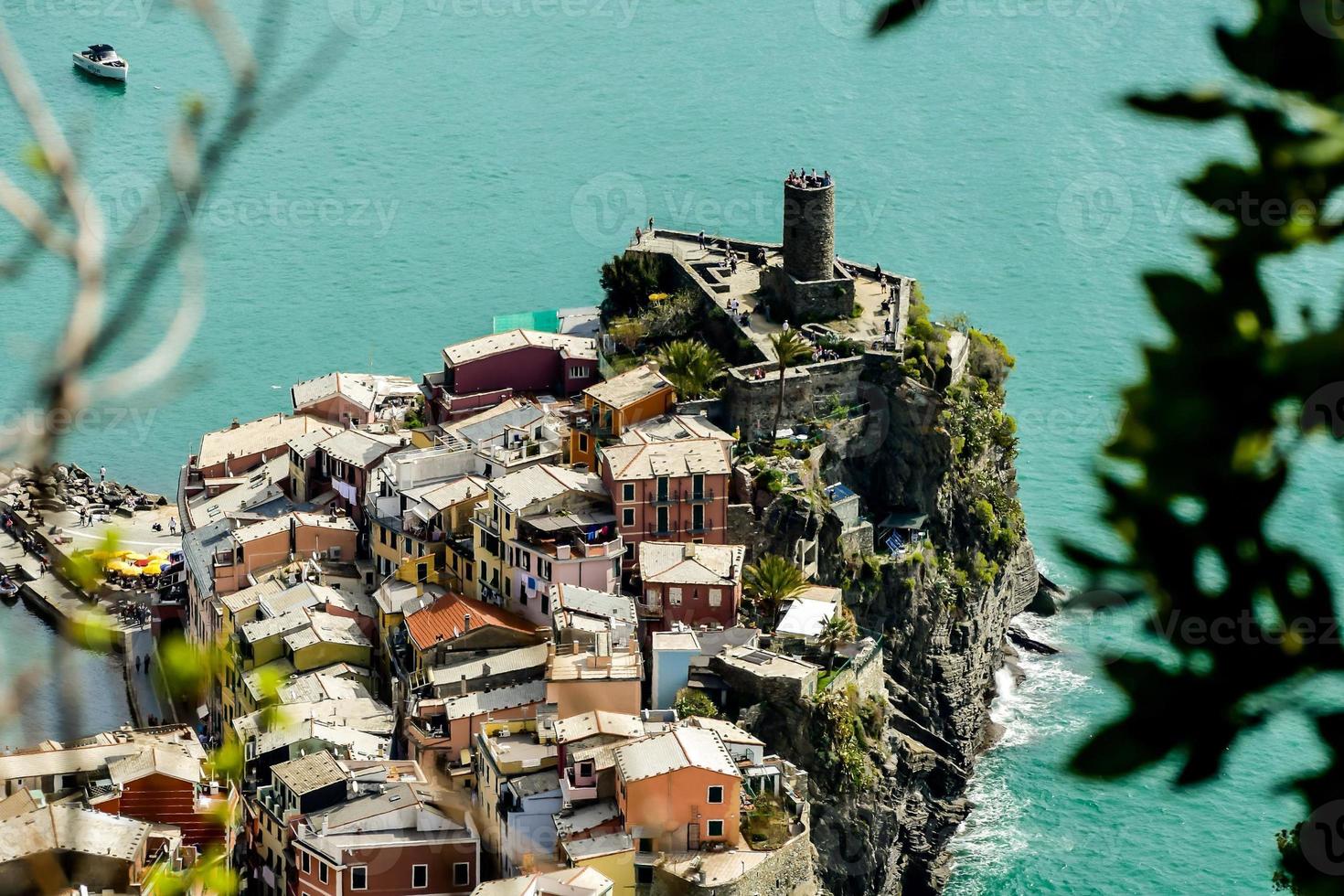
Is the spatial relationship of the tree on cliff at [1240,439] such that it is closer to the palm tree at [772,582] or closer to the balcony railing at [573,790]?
the balcony railing at [573,790]

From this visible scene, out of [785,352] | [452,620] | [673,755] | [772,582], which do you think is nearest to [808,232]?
[785,352]

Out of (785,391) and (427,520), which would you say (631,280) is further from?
(427,520)

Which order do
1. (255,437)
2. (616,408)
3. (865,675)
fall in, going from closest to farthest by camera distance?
1. (865,675)
2. (616,408)
3. (255,437)

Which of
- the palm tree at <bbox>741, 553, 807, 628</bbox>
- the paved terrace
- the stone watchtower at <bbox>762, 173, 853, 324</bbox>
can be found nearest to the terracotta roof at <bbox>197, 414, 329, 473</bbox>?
the paved terrace

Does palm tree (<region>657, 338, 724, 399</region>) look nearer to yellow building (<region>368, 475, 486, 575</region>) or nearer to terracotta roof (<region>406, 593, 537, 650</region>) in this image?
yellow building (<region>368, 475, 486, 575</region>)

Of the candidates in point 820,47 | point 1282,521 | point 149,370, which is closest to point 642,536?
point 1282,521

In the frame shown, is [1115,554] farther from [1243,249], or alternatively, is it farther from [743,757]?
[743,757]
